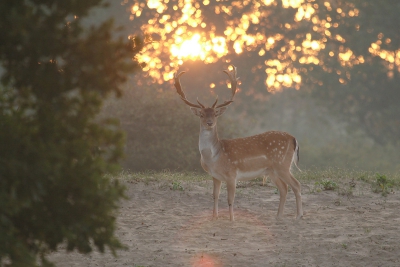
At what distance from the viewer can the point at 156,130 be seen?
20828mm

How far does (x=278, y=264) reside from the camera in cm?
859

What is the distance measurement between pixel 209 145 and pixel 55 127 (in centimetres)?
586

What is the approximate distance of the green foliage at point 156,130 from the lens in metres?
20.4

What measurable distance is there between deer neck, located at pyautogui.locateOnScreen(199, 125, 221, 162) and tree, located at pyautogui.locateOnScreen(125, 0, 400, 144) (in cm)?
2083

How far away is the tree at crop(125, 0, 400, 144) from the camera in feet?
104

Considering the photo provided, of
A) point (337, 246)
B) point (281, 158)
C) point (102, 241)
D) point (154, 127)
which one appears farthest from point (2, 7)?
point (154, 127)

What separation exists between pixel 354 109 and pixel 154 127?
1610 centimetres

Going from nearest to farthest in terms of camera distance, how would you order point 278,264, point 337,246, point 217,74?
point 278,264 < point 337,246 < point 217,74

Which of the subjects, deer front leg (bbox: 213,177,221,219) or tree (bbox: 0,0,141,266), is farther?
deer front leg (bbox: 213,177,221,219)

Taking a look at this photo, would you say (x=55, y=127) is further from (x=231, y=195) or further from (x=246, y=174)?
(x=246, y=174)

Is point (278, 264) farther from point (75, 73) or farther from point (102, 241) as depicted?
point (75, 73)

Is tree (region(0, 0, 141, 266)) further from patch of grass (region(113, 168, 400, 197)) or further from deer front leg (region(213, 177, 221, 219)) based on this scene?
patch of grass (region(113, 168, 400, 197))

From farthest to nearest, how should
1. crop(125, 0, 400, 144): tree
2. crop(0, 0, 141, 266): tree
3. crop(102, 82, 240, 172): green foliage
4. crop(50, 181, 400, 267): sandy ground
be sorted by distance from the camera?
crop(125, 0, 400, 144): tree → crop(102, 82, 240, 172): green foliage → crop(50, 181, 400, 267): sandy ground → crop(0, 0, 141, 266): tree

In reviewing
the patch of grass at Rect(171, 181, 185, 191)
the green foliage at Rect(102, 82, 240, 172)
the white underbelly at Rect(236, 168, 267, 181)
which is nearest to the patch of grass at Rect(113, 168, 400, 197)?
the patch of grass at Rect(171, 181, 185, 191)
